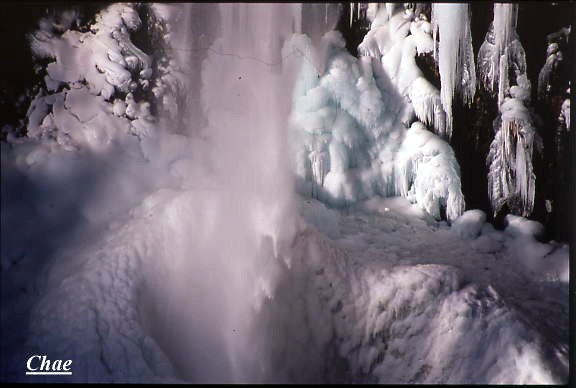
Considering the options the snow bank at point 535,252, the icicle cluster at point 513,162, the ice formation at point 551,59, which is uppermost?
the ice formation at point 551,59

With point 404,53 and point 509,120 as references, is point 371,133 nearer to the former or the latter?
point 404,53

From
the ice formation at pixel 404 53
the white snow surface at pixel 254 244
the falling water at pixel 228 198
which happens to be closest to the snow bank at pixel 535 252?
the white snow surface at pixel 254 244

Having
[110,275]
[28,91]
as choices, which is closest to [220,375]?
[110,275]

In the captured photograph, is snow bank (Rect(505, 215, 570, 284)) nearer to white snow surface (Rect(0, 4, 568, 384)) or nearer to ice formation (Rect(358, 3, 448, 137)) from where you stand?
white snow surface (Rect(0, 4, 568, 384))

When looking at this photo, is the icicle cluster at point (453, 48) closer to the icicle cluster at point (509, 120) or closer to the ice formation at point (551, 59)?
the icicle cluster at point (509, 120)

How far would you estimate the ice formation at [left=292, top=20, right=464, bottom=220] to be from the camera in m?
3.13

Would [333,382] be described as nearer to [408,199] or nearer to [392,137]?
[408,199]

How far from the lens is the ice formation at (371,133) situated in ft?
10.3

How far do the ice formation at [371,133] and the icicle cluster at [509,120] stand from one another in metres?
0.30

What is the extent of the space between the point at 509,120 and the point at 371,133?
3.04 ft

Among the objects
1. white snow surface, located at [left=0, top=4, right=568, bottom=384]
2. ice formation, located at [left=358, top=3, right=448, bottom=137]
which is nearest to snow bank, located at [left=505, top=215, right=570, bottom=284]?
white snow surface, located at [left=0, top=4, right=568, bottom=384]

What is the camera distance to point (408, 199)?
325 cm

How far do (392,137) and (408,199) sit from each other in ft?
1.53

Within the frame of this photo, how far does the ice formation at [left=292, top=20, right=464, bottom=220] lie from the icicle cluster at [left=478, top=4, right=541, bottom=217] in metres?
0.30
